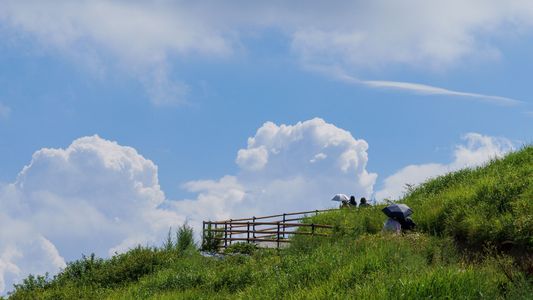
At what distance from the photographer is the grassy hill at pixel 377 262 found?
11703mm

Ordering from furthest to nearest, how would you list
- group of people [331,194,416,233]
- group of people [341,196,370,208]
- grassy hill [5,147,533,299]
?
group of people [341,196,370,208], group of people [331,194,416,233], grassy hill [5,147,533,299]

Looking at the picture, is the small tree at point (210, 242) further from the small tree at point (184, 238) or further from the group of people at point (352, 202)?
the group of people at point (352, 202)

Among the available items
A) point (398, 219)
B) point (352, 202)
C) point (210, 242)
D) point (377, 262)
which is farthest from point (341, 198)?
point (377, 262)

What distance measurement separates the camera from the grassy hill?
11.7 metres

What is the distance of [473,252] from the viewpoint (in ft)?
63.1

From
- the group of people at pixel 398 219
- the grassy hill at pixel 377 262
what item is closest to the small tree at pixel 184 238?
the grassy hill at pixel 377 262

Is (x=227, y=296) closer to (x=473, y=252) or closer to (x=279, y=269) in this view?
(x=279, y=269)

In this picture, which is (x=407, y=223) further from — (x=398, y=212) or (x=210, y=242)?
(x=210, y=242)

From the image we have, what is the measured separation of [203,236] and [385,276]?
17496 millimetres

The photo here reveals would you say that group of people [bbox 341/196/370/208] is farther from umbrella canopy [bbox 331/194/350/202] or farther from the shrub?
the shrub

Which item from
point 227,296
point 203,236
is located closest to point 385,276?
point 227,296

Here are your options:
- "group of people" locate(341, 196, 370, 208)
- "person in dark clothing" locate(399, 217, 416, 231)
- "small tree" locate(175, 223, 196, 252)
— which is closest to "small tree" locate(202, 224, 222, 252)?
"small tree" locate(175, 223, 196, 252)

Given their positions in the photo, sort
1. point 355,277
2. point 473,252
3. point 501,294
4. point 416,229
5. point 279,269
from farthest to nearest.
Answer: point 416,229 → point 473,252 → point 279,269 → point 355,277 → point 501,294

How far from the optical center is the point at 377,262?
541 inches
